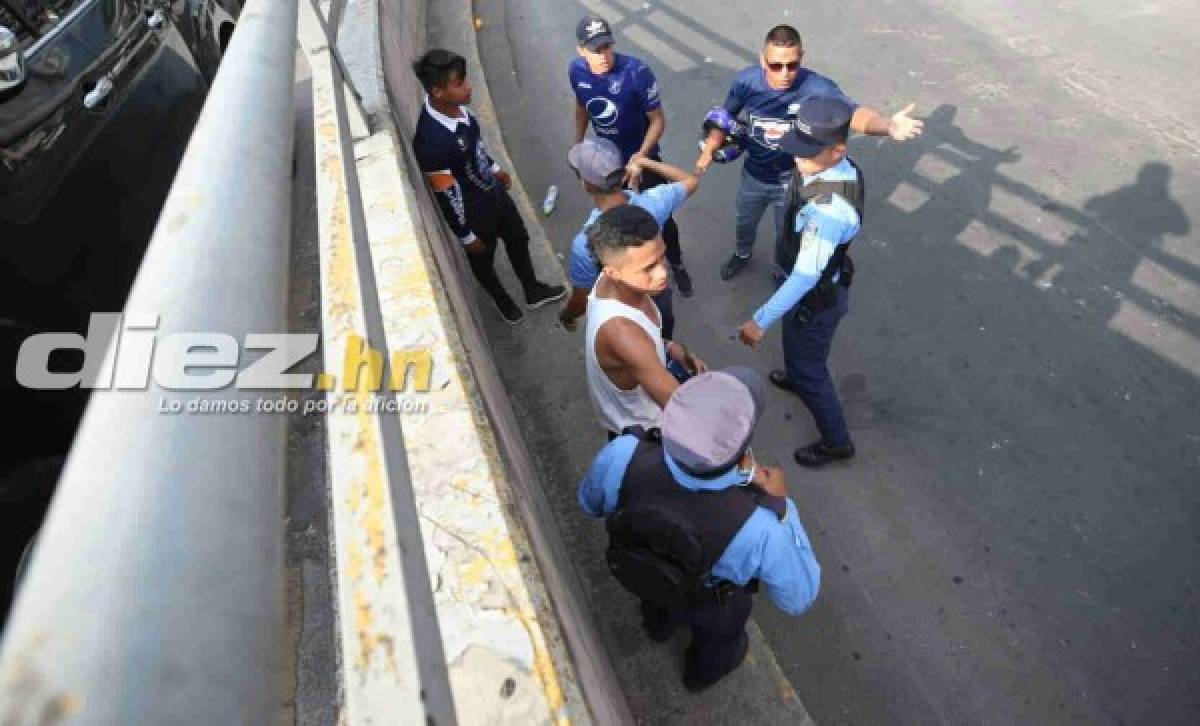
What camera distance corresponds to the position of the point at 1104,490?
348 cm

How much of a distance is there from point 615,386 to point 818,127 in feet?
4.80

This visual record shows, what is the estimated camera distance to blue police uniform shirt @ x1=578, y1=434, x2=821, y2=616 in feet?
7.03

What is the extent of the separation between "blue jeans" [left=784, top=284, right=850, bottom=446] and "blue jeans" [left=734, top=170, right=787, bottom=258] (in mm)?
958

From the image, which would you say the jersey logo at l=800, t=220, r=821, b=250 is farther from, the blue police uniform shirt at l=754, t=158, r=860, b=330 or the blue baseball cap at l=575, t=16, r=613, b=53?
the blue baseball cap at l=575, t=16, r=613, b=53

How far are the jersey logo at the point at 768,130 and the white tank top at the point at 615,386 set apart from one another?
1789 millimetres

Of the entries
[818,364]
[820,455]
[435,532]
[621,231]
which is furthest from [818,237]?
[435,532]

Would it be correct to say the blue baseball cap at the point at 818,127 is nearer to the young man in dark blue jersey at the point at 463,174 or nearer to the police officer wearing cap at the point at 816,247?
Answer: the police officer wearing cap at the point at 816,247

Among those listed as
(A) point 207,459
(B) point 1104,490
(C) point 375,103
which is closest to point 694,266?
(C) point 375,103

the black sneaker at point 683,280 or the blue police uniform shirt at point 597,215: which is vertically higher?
the blue police uniform shirt at point 597,215

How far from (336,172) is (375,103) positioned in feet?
4.71

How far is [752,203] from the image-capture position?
4.52m

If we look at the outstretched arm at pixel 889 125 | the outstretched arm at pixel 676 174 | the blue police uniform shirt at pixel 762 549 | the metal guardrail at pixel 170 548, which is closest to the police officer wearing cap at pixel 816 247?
the outstretched arm at pixel 889 125

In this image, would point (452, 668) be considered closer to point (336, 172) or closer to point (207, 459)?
point (207, 459)

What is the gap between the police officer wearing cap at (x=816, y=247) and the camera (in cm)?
309
